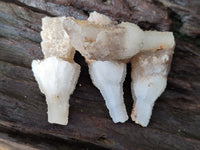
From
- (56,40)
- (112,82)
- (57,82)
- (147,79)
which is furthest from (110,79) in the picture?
(56,40)

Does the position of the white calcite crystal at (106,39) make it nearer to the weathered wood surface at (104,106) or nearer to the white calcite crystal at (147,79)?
the white calcite crystal at (147,79)

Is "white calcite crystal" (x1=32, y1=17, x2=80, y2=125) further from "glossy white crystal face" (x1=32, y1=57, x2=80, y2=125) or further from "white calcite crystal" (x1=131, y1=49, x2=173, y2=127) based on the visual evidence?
"white calcite crystal" (x1=131, y1=49, x2=173, y2=127)

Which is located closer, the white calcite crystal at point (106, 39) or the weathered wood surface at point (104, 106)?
the white calcite crystal at point (106, 39)

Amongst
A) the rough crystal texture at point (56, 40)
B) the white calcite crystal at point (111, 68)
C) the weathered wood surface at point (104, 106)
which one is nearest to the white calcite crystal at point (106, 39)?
the white calcite crystal at point (111, 68)

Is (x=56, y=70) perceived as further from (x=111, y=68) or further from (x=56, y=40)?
(x=111, y=68)

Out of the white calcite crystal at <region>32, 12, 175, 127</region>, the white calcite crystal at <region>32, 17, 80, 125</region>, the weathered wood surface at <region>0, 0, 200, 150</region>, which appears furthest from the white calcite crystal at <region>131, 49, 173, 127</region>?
the white calcite crystal at <region>32, 17, 80, 125</region>

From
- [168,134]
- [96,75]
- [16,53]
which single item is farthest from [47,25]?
[168,134]
